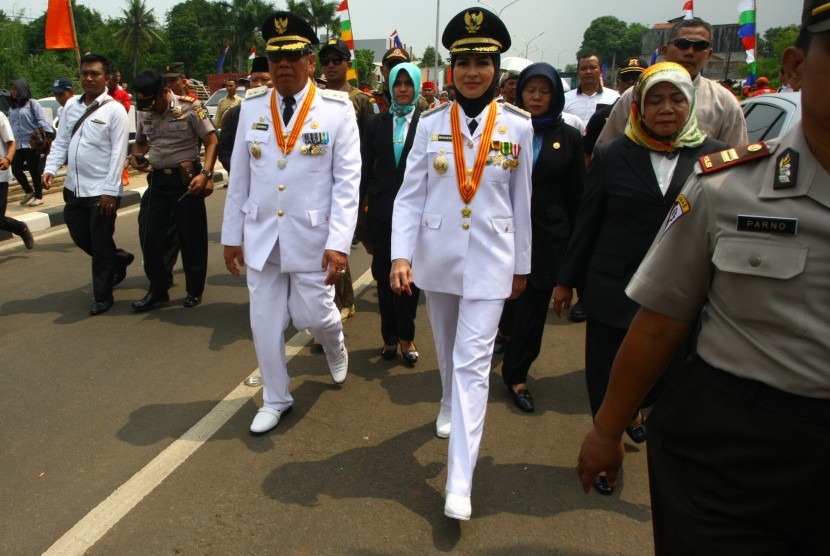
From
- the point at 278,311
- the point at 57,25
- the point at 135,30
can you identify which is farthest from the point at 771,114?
the point at 135,30

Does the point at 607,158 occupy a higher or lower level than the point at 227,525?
higher

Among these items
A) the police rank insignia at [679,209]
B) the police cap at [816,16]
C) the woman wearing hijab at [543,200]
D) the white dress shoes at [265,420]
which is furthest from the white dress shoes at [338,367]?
the police cap at [816,16]

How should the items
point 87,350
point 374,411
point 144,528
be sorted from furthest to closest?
point 87,350, point 374,411, point 144,528

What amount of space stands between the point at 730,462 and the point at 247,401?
310cm

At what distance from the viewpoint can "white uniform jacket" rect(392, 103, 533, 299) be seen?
3.13 metres

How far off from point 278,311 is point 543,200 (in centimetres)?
167

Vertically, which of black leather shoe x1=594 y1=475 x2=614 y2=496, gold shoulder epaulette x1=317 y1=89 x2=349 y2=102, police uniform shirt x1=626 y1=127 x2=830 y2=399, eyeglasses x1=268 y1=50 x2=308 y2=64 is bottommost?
black leather shoe x1=594 y1=475 x2=614 y2=496

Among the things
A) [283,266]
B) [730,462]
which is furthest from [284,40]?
[730,462]

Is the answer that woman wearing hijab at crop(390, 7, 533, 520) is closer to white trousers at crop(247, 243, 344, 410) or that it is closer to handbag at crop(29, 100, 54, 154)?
white trousers at crop(247, 243, 344, 410)

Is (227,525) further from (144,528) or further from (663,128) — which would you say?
(663,128)

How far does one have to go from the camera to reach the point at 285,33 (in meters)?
3.63

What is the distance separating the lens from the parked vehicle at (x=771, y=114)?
440cm

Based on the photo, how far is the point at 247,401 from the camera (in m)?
4.04

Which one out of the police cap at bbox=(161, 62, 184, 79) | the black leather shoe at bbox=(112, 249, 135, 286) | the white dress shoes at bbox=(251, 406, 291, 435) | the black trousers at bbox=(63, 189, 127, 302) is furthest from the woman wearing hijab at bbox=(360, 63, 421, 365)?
the police cap at bbox=(161, 62, 184, 79)
